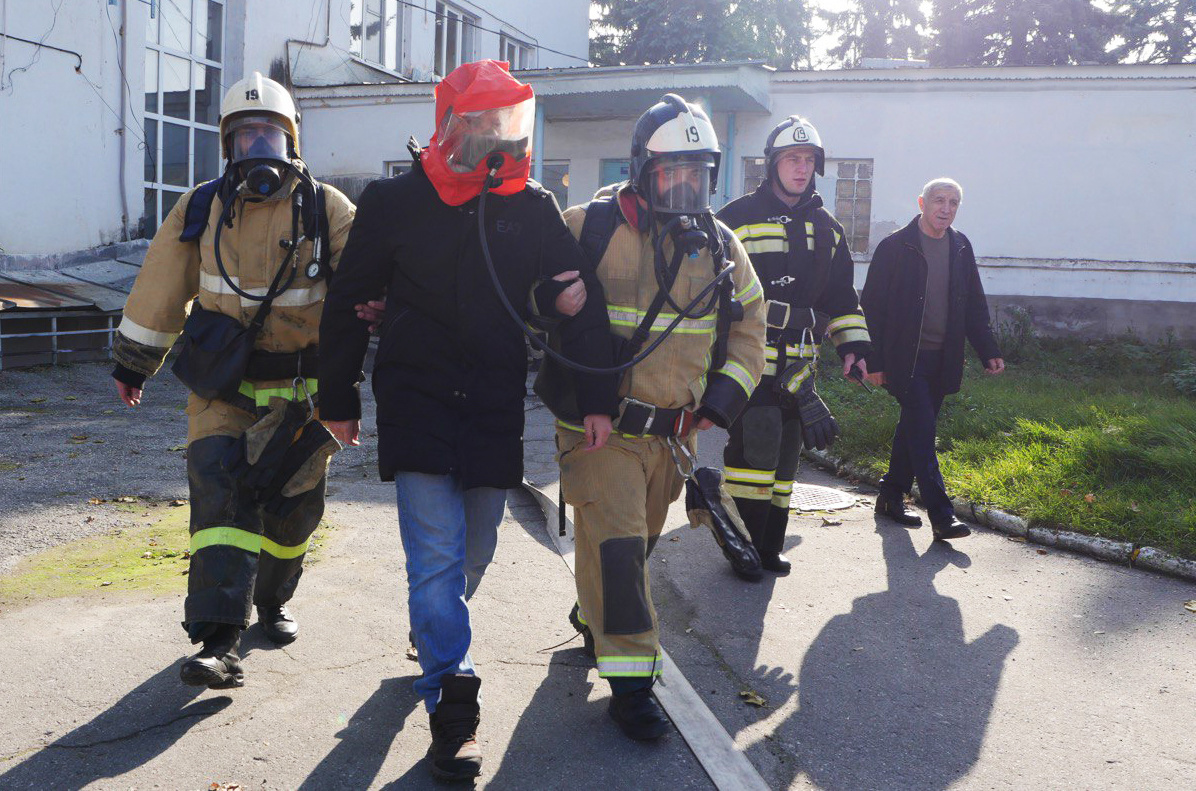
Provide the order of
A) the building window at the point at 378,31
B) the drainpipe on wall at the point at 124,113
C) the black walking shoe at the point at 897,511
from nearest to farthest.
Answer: the black walking shoe at the point at 897,511 < the drainpipe on wall at the point at 124,113 < the building window at the point at 378,31

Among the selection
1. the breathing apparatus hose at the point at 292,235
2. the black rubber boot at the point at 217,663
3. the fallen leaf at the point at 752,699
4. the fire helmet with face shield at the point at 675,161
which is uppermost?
the fire helmet with face shield at the point at 675,161

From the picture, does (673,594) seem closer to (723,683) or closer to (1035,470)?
(723,683)

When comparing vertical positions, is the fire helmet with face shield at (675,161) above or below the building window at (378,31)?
below

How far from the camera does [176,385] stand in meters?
11.8

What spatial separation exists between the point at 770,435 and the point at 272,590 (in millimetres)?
2476

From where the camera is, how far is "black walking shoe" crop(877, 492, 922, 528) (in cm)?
686

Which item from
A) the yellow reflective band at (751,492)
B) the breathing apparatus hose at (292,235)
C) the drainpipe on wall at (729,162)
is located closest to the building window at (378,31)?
the drainpipe on wall at (729,162)

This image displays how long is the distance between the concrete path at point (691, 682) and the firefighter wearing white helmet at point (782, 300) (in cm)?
60

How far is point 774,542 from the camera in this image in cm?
570

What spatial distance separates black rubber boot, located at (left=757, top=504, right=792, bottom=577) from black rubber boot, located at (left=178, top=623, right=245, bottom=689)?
2.82 metres

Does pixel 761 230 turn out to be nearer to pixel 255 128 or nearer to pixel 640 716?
pixel 255 128

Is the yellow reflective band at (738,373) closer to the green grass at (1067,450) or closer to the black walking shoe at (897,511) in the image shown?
the black walking shoe at (897,511)

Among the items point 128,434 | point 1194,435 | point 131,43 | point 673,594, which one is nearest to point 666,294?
point 673,594

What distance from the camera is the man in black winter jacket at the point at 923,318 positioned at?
6625mm
